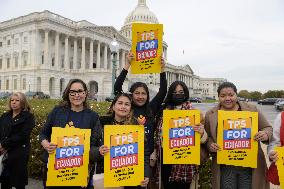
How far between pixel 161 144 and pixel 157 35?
2.07 metres

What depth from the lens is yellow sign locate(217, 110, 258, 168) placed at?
15.4 feet

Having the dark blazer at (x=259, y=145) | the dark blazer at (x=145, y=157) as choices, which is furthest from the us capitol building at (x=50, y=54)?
the dark blazer at (x=259, y=145)

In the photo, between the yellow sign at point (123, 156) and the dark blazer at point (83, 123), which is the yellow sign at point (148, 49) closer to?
the dark blazer at point (83, 123)

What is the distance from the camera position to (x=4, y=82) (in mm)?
69562

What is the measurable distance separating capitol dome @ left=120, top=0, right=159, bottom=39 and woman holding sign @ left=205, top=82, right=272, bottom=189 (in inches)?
4536

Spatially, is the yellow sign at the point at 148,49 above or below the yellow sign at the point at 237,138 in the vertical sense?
above

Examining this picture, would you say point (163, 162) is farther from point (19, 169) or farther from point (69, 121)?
point (19, 169)

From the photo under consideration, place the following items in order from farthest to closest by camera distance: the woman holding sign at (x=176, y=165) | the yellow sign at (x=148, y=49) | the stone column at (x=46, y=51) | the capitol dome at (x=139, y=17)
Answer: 1. the capitol dome at (x=139, y=17)
2. the stone column at (x=46, y=51)
3. the yellow sign at (x=148, y=49)
4. the woman holding sign at (x=176, y=165)

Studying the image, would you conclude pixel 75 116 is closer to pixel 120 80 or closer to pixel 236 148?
pixel 120 80

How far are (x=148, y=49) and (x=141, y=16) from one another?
119217mm

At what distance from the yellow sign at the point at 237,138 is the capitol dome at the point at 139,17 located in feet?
379

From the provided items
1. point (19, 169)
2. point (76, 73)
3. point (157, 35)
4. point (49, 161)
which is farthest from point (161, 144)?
point (76, 73)

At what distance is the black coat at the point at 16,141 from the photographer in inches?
236

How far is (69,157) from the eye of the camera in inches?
183
